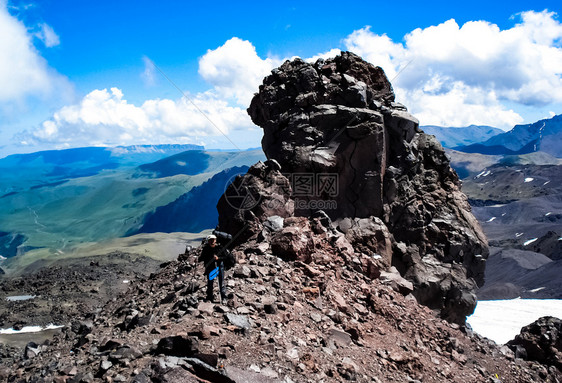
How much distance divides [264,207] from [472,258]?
46.8ft

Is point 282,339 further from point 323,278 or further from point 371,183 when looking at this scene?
point 371,183

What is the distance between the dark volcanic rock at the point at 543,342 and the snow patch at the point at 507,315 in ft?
128

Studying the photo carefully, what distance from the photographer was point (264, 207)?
19734 mm

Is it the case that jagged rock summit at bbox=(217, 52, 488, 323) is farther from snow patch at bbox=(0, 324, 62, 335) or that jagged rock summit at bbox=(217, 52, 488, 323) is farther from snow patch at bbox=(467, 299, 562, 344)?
snow patch at bbox=(467, 299, 562, 344)

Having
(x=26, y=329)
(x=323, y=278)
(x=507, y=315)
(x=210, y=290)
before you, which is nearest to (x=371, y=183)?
(x=323, y=278)

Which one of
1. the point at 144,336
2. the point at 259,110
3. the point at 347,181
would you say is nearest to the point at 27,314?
the point at 259,110

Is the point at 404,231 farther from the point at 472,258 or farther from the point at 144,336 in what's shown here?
the point at 144,336

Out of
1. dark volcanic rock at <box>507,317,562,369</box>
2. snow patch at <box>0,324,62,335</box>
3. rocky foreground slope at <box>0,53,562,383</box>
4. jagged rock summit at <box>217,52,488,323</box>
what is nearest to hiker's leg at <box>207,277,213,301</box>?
rocky foreground slope at <box>0,53,562,383</box>

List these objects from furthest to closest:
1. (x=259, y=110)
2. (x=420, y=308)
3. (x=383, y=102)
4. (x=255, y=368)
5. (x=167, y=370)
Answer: (x=259, y=110) → (x=383, y=102) → (x=420, y=308) → (x=255, y=368) → (x=167, y=370)

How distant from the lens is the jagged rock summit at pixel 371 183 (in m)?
22.7

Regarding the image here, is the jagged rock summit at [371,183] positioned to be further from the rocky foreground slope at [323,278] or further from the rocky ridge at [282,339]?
the rocky ridge at [282,339]

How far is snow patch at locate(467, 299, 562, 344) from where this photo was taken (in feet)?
194

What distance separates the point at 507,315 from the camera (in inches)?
2613

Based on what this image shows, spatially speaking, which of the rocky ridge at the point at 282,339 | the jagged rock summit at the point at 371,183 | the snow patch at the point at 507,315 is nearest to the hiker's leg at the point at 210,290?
the rocky ridge at the point at 282,339
